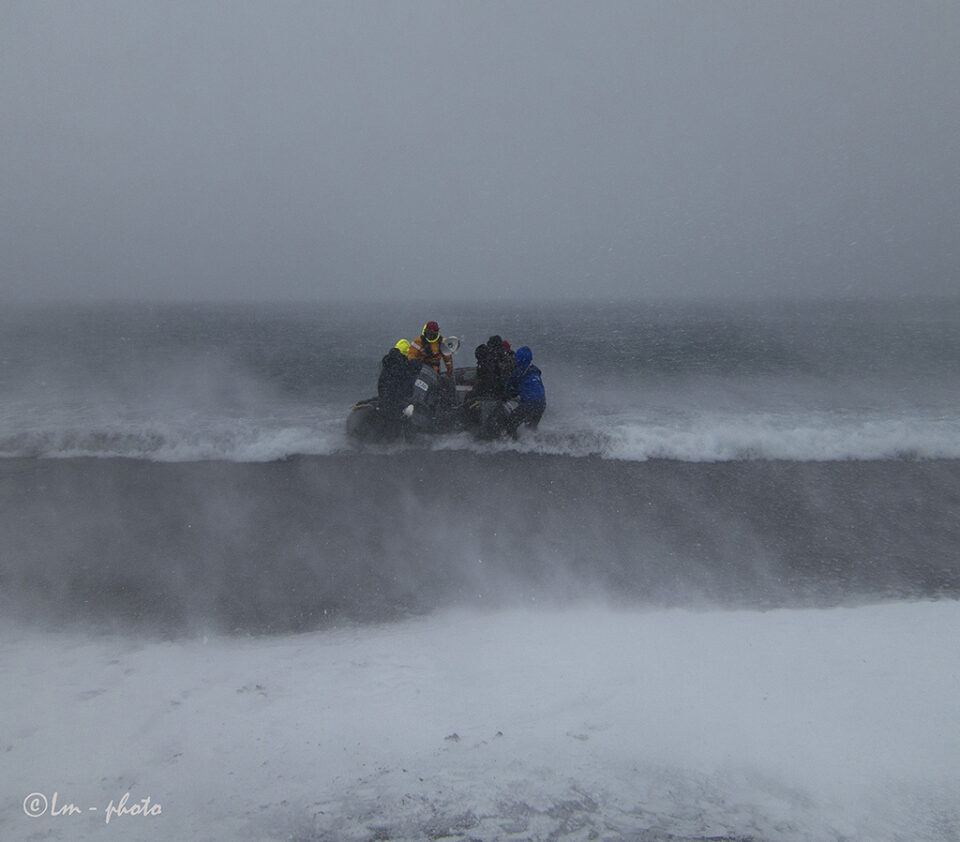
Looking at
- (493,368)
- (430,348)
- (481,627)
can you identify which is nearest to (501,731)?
(481,627)

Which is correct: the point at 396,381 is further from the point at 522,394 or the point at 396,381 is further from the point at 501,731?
the point at 501,731

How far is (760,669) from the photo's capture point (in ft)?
14.0

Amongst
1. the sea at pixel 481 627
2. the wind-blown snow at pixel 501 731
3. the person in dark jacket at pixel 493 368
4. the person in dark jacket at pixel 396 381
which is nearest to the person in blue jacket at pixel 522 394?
the person in dark jacket at pixel 493 368

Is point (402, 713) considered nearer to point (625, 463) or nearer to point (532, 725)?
point (532, 725)

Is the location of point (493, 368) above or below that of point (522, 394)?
above

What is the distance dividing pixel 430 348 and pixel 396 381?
39.1 inches

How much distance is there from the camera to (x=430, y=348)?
909 centimetres

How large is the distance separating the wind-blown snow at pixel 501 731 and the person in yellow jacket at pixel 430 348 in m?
4.88

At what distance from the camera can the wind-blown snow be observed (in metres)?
3.00

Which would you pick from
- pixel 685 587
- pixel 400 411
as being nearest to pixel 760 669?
pixel 685 587

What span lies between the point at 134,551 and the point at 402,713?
4.03m

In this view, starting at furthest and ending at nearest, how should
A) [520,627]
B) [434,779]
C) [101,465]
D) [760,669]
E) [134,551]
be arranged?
[101,465] < [134,551] < [520,627] < [760,669] < [434,779]

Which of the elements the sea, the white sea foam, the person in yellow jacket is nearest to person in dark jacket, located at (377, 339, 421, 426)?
the person in yellow jacket

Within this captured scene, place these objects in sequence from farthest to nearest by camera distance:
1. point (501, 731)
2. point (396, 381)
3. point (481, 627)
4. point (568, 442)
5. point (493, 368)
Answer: point (568, 442) < point (493, 368) < point (396, 381) < point (481, 627) < point (501, 731)
